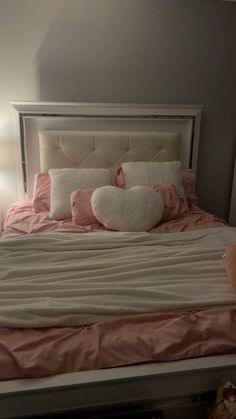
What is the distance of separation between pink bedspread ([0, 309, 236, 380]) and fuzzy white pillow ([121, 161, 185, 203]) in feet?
4.23

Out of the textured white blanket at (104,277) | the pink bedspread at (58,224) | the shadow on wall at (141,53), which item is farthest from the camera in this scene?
the shadow on wall at (141,53)

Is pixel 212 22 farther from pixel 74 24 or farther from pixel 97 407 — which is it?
pixel 97 407

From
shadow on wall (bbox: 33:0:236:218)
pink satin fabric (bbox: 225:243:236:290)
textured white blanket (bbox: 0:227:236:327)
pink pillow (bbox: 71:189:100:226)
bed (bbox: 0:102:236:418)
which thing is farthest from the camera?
shadow on wall (bbox: 33:0:236:218)

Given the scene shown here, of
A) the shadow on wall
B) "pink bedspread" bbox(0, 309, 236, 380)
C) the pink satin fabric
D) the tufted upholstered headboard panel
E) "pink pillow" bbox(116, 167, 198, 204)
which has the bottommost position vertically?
"pink bedspread" bbox(0, 309, 236, 380)

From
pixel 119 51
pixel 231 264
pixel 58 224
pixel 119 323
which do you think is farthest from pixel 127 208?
pixel 119 51

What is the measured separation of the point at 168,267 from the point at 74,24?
1.97 metres

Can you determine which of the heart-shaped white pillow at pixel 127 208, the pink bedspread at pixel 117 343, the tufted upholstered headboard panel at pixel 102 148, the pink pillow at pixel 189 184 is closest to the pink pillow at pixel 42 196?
the tufted upholstered headboard panel at pixel 102 148

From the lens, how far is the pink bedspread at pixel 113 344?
85 cm

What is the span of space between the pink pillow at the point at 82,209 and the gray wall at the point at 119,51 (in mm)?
794

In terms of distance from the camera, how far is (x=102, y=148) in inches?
93.1

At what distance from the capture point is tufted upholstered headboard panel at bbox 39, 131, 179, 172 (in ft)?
7.55

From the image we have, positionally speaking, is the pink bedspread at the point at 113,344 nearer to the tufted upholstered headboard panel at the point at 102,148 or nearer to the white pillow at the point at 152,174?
the white pillow at the point at 152,174

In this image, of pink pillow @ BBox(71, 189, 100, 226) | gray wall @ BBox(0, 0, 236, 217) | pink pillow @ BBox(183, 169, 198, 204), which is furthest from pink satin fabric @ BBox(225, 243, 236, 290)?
gray wall @ BBox(0, 0, 236, 217)

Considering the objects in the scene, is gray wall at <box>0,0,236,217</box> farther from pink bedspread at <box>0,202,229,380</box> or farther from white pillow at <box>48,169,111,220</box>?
pink bedspread at <box>0,202,229,380</box>
